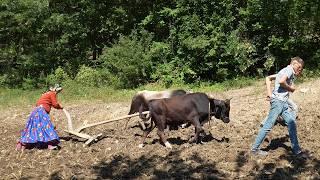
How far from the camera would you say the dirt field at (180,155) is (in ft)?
28.9

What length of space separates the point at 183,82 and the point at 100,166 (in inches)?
468

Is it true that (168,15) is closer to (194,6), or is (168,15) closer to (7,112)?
(194,6)

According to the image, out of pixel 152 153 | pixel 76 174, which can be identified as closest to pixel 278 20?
pixel 152 153

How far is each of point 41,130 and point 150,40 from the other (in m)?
11.7

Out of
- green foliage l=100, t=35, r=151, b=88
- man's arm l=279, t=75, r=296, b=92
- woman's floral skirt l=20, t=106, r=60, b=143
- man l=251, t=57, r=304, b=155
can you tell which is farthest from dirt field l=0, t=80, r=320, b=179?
green foliage l=100, t=35, r=151, b=88

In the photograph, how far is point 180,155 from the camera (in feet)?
32.3

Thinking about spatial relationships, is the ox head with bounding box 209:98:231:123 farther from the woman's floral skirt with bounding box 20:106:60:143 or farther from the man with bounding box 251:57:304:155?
the woman's floral skirt with bounding box 20:106:60:143

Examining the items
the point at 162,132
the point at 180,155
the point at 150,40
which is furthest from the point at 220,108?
the point at 150,40

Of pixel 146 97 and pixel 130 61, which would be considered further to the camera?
pixel 130 61

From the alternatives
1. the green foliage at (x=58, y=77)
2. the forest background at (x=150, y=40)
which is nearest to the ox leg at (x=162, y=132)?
the forest background at (x=150, y=40)

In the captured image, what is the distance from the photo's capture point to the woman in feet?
36.6

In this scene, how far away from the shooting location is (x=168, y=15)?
21.8 meters

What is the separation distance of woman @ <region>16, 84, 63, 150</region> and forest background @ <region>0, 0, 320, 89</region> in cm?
977

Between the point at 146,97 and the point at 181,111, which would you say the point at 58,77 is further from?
the point at 181,111
